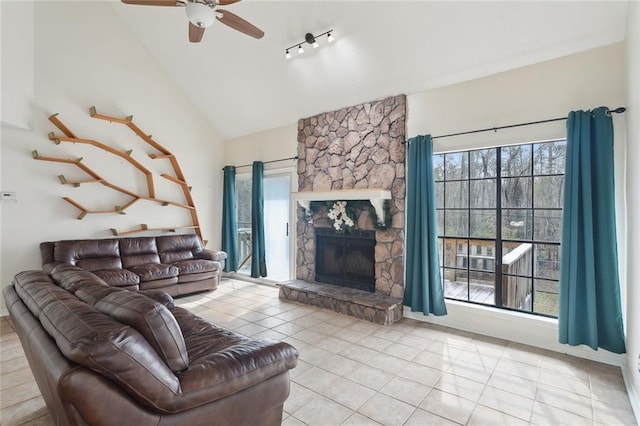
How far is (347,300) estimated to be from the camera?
14.5 ft

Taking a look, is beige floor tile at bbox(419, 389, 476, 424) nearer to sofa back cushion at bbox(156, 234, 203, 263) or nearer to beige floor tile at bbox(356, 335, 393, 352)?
beige floor tile at bbox(356, 335, 393, 352)

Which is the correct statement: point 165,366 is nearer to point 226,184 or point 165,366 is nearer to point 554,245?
point 554,245

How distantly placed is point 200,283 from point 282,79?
3560 millimetres

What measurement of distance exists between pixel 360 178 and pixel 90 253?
4.17 m

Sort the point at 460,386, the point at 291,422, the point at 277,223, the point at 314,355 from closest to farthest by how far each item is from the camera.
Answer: the point at 291,422
the point at 460,386
the point at 314,355
the point at 277,223

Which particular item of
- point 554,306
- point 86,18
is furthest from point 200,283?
point 554,306

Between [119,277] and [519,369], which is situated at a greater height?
[119,277]

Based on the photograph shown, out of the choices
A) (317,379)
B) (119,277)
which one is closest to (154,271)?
(119,277)

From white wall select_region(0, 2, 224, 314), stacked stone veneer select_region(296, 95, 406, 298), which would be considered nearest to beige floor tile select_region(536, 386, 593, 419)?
stacked stone veneer select_region(296, 95, 406, 298)

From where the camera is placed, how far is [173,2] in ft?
9.12

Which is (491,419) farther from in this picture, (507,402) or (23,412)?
(23,412)

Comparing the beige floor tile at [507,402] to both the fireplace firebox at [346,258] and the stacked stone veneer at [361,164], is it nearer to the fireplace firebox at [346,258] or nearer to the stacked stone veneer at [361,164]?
the stacked stone veneer at [361,164]

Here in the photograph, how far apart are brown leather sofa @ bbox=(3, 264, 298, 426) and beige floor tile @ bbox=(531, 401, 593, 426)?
1.79 metres

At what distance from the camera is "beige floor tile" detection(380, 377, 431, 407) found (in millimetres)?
2516
